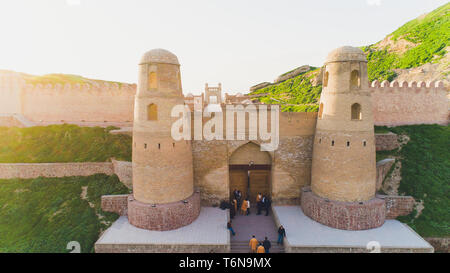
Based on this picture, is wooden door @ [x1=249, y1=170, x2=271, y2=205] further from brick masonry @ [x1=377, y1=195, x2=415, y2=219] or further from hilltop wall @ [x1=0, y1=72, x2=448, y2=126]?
hilltop wall @ [x1=0, y1=72, x2=448, y2=126]

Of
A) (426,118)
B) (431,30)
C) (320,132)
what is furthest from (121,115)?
(431,30)

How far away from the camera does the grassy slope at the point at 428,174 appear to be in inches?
465

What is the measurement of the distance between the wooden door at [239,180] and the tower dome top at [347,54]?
315 inches

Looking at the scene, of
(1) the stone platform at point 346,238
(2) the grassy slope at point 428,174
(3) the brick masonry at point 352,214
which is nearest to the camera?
(1) the stone platform at point 346,238

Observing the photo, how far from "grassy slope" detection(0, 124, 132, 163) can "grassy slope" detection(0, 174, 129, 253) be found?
144cm

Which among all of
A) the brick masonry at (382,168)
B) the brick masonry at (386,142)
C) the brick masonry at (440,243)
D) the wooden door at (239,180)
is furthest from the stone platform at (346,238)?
the brick masonry at (386,142)

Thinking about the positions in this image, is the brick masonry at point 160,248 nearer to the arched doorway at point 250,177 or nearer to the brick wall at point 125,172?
the brick wall at point 125,172

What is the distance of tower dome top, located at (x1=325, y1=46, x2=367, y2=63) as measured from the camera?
11.3m

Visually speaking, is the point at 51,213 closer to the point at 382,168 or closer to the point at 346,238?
the point at 346,238

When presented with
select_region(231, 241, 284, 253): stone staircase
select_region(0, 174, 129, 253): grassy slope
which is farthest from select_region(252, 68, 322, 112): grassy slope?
select_region(0, 174, 129, 253): grassy slope

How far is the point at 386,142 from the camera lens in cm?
1554

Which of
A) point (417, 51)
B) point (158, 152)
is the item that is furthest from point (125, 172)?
point (417, 51)
